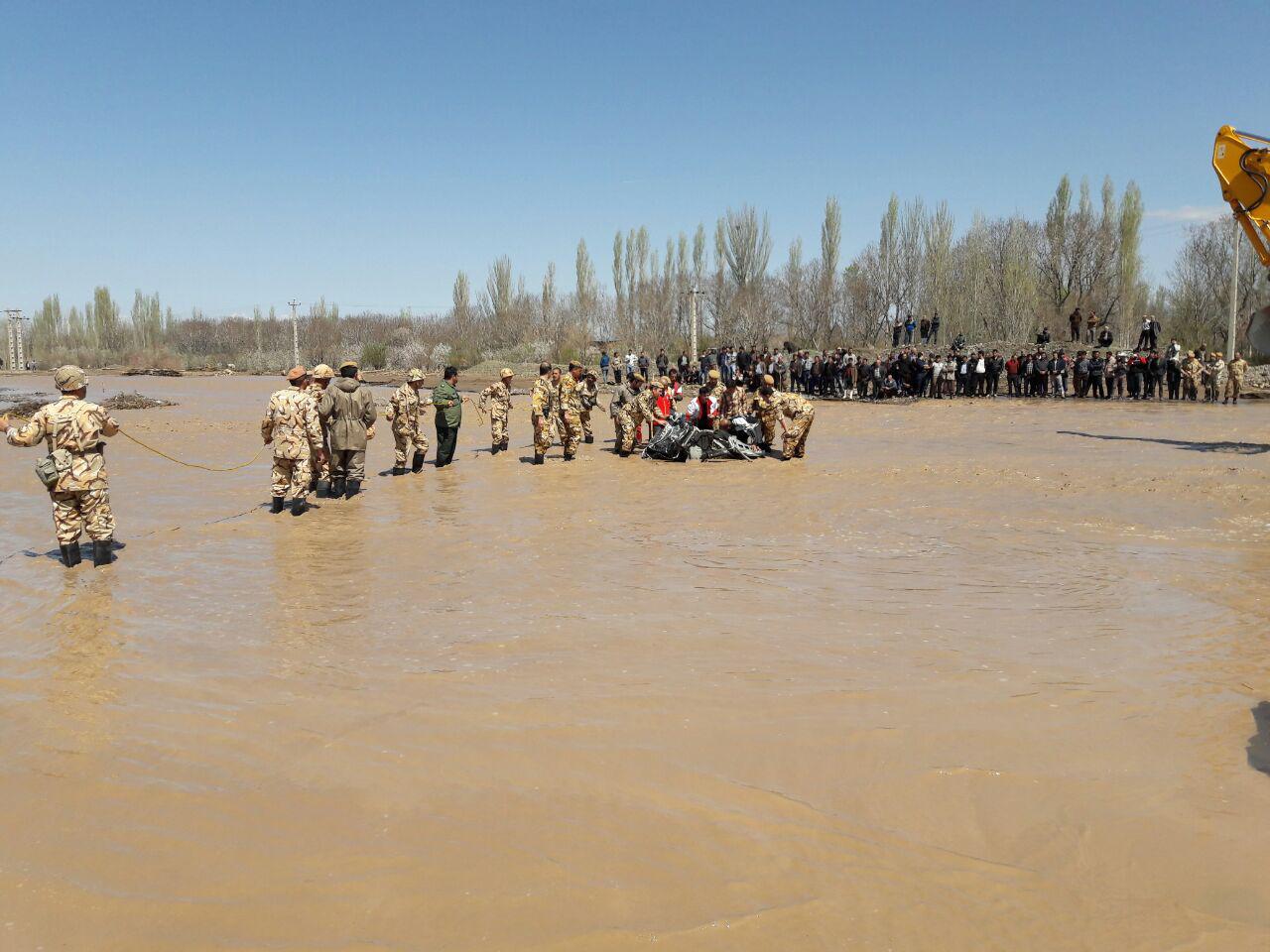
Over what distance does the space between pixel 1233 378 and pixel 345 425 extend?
24.8 metres

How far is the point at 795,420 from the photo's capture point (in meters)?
15.3

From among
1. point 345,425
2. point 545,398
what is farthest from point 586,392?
point 345,425

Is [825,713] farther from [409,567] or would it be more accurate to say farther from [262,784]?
[409,567]

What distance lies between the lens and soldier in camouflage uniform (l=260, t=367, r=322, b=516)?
406 inches

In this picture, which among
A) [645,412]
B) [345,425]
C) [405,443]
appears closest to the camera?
[345,425]

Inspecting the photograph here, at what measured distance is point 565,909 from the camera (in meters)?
3.15

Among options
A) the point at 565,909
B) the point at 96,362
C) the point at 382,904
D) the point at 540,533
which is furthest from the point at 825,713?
the point at 96,362

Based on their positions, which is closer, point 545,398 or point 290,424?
point 290,424

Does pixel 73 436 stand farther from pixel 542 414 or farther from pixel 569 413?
pixel 569 413

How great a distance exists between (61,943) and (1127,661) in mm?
5068

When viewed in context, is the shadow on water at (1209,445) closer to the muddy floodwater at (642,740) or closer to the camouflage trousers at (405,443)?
the muddy floodwater at (642,740)

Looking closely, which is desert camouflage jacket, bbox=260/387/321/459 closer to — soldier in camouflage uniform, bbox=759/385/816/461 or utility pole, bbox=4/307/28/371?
soldier in camouflage uniform, bbox=759/385/816/461

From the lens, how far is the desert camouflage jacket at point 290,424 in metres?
10.3

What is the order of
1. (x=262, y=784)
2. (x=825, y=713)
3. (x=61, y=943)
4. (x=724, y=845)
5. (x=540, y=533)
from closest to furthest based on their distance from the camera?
(x=61, y=943), (x=724, y=845), (x=262, y=784), (x=825, y=713), (x=540, y=533)
